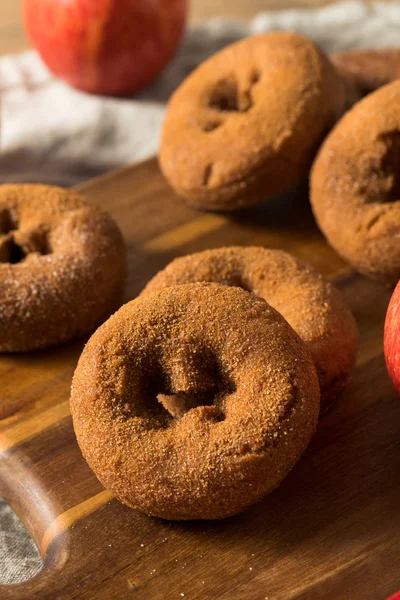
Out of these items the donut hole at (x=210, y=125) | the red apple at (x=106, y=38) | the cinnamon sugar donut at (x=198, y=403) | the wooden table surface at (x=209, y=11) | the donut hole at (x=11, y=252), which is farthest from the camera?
the wooden table surface at (x=209, y=11)

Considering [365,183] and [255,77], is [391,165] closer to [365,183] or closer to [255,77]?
[365,183]

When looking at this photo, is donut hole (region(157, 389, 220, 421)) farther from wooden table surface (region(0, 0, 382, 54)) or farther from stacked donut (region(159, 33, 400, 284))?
wooden table surface (region(0, 0, 382, 54))

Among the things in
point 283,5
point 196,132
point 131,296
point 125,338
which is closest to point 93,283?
point 131,296

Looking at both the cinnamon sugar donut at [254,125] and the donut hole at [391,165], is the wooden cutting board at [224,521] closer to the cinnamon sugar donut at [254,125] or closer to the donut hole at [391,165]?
the donut hole at [391,165]

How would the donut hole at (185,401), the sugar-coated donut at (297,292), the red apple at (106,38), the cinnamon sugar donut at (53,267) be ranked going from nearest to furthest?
the donut hole at (185,401), the sugar-coated donut at (297,292), the cinnamon sugar donut at (53,267), the red apple at (106,38)

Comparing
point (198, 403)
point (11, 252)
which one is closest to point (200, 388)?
point (198, 403)

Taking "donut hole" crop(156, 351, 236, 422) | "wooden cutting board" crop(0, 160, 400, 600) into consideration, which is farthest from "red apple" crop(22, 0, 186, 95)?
"donut hole" crop(156, 351, 236, 422)

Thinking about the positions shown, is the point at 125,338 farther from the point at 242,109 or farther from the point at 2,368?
the point at 242,109

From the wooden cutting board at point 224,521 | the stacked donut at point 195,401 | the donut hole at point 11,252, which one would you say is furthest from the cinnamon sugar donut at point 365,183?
the donut hole at point 11,252
